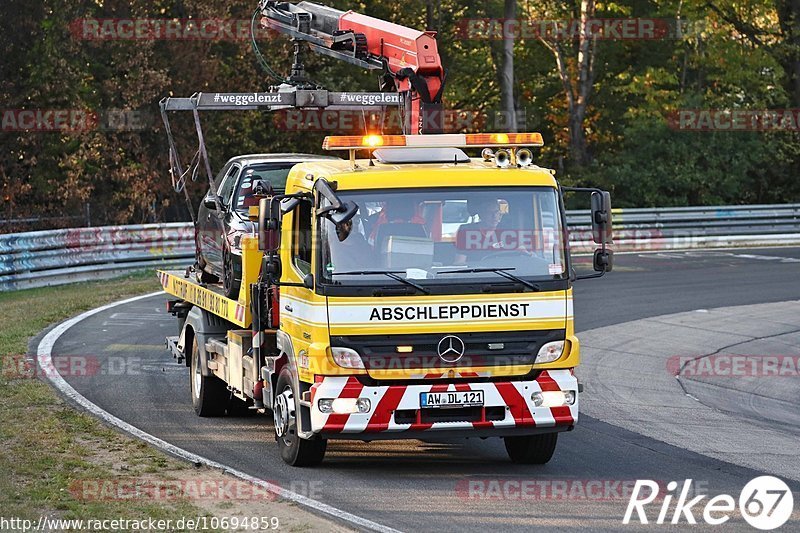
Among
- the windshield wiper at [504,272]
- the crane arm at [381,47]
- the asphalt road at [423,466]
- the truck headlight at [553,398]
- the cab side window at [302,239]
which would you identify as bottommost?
the asphalt road at [423,466]

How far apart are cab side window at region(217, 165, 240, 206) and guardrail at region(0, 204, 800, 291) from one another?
32.0ft

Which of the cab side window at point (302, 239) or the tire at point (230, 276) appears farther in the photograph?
the tire at point (230, 276)

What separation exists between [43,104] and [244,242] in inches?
854

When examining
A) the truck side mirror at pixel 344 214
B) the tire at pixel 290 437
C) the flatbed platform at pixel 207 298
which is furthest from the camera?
the flatbed platform at pixel 207 298

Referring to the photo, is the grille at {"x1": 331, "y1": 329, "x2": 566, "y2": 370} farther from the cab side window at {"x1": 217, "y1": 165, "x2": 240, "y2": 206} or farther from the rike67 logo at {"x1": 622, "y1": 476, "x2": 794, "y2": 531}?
the cab side window at {"x1": 217, "y1": 165, "x2": 240, "y2": 206}

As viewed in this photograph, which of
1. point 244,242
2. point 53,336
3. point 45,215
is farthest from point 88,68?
point 244,242

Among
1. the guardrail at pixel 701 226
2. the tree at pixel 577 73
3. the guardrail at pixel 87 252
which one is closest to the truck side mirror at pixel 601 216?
the guardrail at pixel 87 252

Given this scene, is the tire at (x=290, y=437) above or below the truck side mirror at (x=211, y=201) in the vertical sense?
below

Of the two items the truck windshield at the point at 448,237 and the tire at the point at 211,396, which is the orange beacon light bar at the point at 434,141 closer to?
the truck windshield at the point at 448,237

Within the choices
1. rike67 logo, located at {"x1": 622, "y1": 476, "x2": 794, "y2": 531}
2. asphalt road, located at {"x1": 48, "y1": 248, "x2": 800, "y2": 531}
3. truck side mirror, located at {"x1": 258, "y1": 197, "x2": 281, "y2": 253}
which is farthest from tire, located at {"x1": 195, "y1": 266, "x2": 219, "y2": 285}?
rike67 logo, located at {"x1": 622, "y1": 476, "x2": 794, "y2": 531}

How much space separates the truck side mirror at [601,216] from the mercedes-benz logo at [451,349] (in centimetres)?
141

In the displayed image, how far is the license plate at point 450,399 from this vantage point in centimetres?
991

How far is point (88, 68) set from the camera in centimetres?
3334

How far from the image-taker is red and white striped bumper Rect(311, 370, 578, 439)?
9883 millimetres
